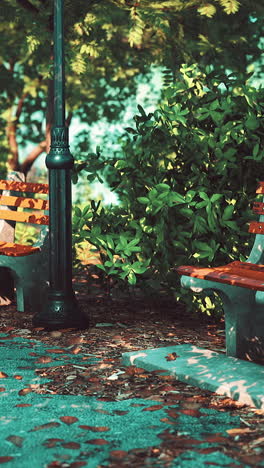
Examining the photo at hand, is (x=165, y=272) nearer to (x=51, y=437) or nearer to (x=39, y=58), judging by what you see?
(x=51, y=437)

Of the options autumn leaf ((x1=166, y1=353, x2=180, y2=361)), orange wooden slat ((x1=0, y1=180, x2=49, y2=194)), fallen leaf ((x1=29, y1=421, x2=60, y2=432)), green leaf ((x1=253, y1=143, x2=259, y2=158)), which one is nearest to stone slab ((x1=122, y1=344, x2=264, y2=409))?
autumn leaf ((x1=166, y1=353, x2=180, y2=361))

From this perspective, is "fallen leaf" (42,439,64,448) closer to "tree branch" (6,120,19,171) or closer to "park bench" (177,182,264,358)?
"park bench" (177,182,264,358)

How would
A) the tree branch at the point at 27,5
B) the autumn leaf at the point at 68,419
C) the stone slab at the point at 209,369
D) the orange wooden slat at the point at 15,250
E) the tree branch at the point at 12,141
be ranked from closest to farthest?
the autumn leaf at the point at 68,419 → the stone slab at the point at 209,369 → the orange wooden slat at the point at 15,250 → the tree branch at the point at 27,5 → the tree branch at the point at 12,141

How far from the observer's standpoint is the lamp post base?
6.30 metres

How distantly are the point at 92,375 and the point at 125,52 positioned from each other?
1027 cm

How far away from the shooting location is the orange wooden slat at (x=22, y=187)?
23.5 feet

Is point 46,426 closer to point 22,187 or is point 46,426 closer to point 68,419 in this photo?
point 68,419

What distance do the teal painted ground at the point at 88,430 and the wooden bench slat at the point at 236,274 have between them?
89 cm

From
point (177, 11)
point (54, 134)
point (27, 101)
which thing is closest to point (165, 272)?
point (54, 134)

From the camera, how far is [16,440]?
3816mm

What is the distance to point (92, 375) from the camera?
500 cm

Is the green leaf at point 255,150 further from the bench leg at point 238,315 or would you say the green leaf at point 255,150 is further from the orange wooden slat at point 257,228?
the bench leg at point 238,315

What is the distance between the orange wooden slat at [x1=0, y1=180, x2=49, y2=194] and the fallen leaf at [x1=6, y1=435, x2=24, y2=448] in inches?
140

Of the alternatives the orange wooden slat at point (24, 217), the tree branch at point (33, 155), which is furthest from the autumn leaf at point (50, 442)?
the tree branch at point (33, 155)
